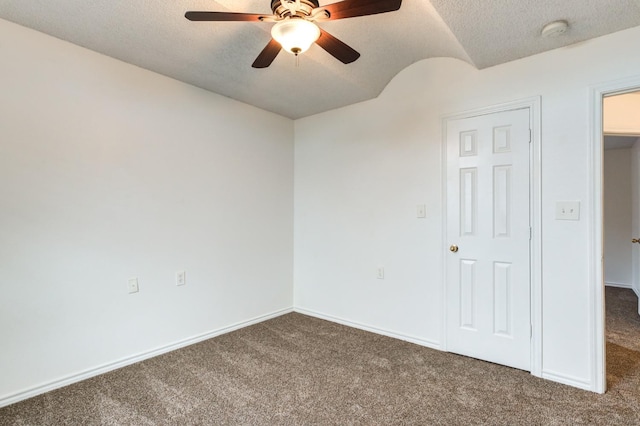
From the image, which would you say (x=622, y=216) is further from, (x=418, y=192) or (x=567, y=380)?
(x=418, y=192)

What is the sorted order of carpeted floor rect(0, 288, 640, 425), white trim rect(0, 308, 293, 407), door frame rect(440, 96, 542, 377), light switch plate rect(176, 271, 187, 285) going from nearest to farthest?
1. carpeted floor rect(0, 288, 640, 425)
2. white trim rect(0, 308, 293, 407)
3. door frame rect(440, 96, 542, 377)
4. light switch plate rect(176, 271, 187, 285)

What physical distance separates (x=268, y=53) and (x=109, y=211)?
5.41ft

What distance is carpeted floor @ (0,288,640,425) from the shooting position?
1.83m

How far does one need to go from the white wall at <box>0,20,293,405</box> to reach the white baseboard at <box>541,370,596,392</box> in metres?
2.58

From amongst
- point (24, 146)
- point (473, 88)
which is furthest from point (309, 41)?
point (24, 146)

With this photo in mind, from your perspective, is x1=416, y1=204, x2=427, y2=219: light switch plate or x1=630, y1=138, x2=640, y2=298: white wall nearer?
x1=416, y1=204, x2=427, y2=219: light switch plate

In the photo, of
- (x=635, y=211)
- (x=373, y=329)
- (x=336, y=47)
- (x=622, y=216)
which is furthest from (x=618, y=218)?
(x=336, y=47)

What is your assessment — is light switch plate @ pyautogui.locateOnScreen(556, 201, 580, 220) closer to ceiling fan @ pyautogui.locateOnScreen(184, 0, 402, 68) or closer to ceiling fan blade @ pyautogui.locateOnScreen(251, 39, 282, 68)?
ceiling fan @ pyautogui.locateOnScreen(184, 0, 402, 68)

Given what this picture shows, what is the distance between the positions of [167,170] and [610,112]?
15.0 feet

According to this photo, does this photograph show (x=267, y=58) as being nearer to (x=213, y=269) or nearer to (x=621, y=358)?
(x=213, y=269)

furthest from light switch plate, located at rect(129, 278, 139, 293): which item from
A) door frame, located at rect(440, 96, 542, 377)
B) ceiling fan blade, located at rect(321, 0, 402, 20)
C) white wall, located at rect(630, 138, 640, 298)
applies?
white wall, located at rect(630, 138, 640, 298)

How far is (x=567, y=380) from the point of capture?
7.15ft

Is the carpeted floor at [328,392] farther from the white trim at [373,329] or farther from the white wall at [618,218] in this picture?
the white wall at [618,218]

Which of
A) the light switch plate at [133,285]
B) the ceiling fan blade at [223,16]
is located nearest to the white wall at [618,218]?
the ceiling fan blade at [223,16]
